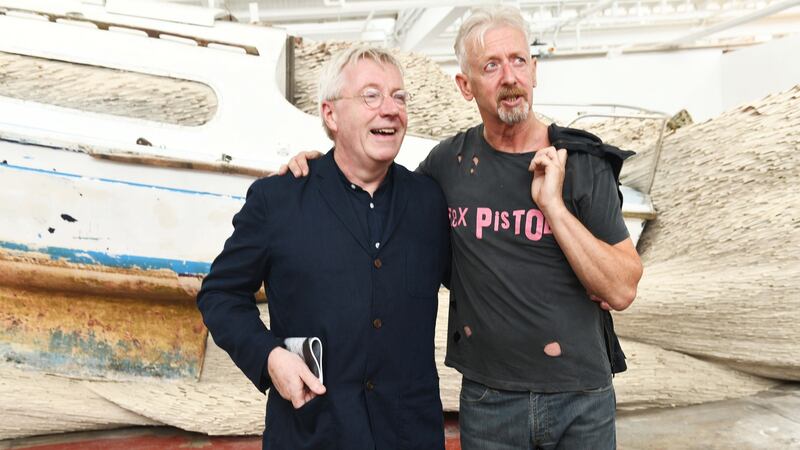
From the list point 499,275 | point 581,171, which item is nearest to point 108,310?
point 499,275

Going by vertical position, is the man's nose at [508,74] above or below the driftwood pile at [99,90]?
below

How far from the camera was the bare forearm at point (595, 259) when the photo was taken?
1.27m

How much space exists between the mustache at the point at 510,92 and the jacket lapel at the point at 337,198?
348mm

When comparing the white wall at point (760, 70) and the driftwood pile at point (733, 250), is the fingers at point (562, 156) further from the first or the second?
the white wall at point (760, 70)

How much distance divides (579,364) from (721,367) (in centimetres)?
179

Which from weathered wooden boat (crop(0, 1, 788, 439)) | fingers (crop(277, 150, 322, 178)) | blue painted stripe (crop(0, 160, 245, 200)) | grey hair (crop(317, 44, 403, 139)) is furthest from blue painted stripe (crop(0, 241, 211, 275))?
grey hair (crop(317, 44, 403, 139))

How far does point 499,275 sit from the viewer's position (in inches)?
54.3

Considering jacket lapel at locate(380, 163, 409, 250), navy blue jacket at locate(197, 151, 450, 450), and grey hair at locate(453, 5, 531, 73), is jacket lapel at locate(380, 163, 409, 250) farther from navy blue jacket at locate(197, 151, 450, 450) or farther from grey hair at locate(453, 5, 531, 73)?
grey hair at locate(453, 5, 531, 73)

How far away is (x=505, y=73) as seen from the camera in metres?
1.35

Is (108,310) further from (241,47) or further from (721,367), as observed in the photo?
(721,367)

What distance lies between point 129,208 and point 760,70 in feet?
20.1

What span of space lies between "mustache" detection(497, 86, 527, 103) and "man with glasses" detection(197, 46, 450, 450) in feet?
0.60

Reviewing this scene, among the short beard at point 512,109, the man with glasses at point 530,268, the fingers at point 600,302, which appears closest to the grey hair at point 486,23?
the man with glasses at point 530,268

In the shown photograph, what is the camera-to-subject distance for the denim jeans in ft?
4.42
